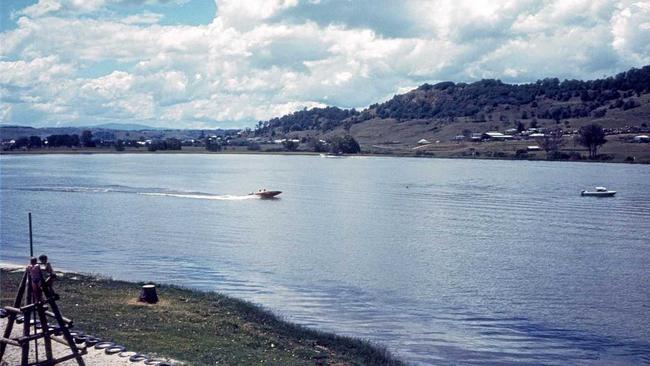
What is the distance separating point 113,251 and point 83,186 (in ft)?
168

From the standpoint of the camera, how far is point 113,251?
39.9 meters

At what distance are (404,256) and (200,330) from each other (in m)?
21.9

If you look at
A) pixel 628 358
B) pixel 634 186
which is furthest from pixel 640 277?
pixel 634 186

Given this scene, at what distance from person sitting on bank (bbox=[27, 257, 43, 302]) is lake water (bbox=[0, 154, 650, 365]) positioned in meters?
11.3

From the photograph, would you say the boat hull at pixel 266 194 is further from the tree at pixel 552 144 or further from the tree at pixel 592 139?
the tree at pixel 552 144

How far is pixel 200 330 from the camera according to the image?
63.2 feet

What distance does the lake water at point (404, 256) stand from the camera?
24.2 meters

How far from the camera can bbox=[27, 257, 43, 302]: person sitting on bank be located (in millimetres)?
13616

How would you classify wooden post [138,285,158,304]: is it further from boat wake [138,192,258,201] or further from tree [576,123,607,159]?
tree [576,123,607,159]

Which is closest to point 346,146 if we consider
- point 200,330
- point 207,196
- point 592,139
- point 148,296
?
point 592,139

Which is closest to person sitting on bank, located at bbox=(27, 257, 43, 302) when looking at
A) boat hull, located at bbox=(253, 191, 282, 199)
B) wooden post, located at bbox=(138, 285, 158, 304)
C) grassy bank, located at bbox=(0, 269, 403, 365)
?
grassy bank, located at bbox=(0, 269, 403, 365)

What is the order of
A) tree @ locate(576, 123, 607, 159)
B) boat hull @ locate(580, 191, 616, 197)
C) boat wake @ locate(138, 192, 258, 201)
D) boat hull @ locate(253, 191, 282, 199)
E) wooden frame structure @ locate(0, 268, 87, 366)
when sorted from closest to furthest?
wooden frame structure @ locate(0, 268, 87, 366) < boat wake @ locate(138, 192, 258, 201) < boat hull @ locate(580, 191, 616, 197) < boat hull @ locate(253, 191, 282, 199) < tree @ locate(576, 123, 607, 159)

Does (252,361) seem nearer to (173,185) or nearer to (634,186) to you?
(173,185)

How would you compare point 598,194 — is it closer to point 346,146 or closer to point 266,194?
point 266,194
